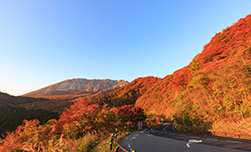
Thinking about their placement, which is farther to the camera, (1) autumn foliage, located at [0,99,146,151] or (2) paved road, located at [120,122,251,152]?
(1) autumn foliage, located at [0,99,146,151]

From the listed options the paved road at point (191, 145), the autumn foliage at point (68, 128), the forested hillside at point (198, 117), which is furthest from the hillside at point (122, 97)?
the paved road at point (191, 145)

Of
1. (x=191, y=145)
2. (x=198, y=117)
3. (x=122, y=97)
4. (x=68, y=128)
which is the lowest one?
(x=198, y=117)

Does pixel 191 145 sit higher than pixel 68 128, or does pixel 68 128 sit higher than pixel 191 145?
pixel 68 128

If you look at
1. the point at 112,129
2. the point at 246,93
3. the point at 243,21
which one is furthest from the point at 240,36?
the point at 112,129

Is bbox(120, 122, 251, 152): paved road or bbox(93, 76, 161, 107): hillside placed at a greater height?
bbox(93, 76, 161, 107): hillside

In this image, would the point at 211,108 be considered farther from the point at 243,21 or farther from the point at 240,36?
the point at 243,21

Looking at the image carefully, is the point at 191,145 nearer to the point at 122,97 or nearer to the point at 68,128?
the point at 68,128

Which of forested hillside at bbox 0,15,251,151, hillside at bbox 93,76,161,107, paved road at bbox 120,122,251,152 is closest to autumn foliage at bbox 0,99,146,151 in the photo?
forested hillside at bbox 0,15,251,151

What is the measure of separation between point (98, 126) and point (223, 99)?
15.8 meters

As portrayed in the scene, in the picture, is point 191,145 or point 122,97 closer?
point 191,145

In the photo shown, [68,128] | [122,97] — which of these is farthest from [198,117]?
[122,97]

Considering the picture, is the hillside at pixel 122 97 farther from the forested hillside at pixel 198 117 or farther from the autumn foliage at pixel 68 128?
the autumn foliage at pixel 68 128

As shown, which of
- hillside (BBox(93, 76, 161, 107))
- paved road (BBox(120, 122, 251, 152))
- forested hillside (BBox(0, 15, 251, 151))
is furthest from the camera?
hillside (BBox(93, 76, 161, 107))

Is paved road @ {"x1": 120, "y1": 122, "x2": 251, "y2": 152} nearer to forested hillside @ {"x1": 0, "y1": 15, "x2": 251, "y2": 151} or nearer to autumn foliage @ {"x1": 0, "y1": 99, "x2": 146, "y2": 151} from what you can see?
forested hillside @ {"x1": 0, "y1": 15, "x2": 251, "y2": 151}
